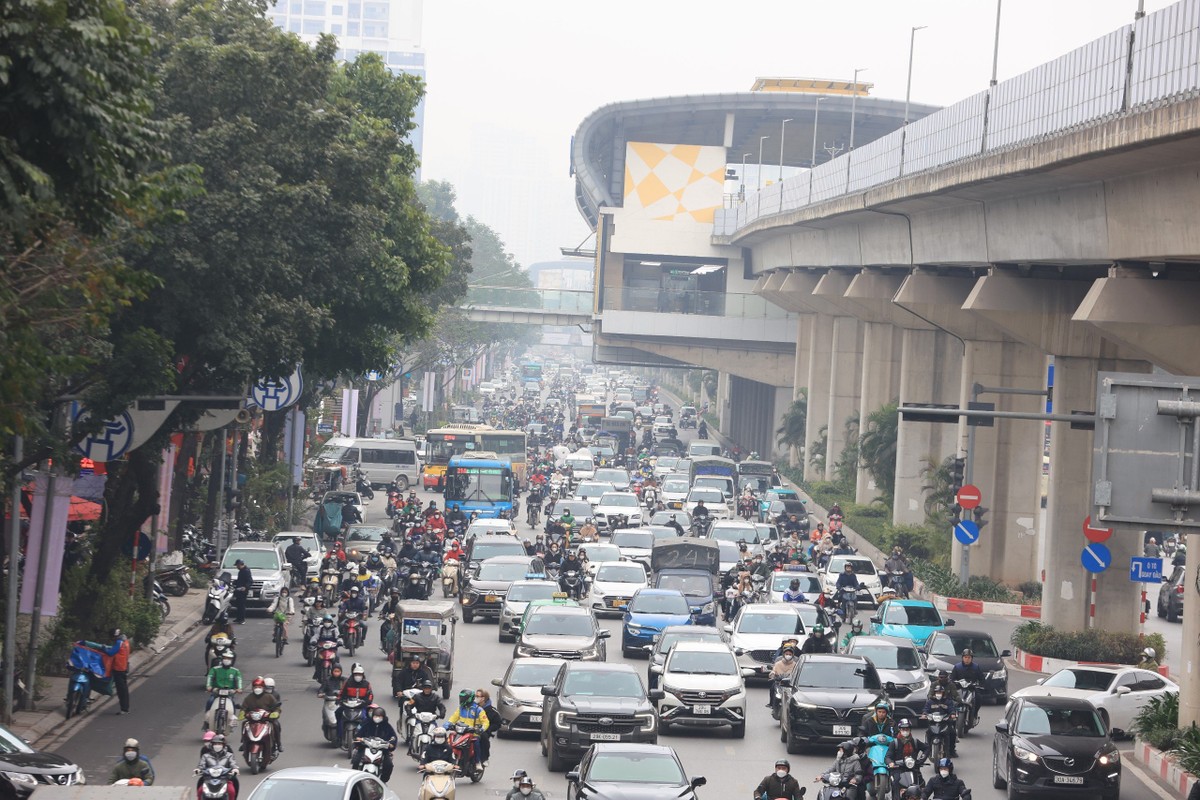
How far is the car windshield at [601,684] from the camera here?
23094 millimetres

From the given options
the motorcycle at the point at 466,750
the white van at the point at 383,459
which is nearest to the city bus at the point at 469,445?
the white van at the point at 383,459

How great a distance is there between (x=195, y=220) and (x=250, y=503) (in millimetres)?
26542

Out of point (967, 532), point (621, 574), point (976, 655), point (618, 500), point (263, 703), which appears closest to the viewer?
point (263, 703)

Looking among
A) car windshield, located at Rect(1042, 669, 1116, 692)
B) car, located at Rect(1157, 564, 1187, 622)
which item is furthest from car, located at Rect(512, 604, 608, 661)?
car, located at Rect(1157, 564, 1187, 622)

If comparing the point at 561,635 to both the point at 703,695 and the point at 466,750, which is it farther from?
the point at 466,750

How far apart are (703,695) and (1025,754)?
5.15 meters

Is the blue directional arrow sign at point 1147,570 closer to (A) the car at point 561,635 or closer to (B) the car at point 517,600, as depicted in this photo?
(A) the car at point 561,635

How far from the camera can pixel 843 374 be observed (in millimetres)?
74125

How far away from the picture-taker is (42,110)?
12.0m

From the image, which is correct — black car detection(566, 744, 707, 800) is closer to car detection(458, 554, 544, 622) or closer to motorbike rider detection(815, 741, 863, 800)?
motorbike rider detection(815, 741, 863, 800)

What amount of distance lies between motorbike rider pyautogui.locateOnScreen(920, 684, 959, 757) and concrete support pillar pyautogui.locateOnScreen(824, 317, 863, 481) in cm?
4943

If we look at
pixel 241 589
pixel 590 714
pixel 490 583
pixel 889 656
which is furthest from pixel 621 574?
pixel 590 714

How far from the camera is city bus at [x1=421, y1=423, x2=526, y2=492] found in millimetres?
68875

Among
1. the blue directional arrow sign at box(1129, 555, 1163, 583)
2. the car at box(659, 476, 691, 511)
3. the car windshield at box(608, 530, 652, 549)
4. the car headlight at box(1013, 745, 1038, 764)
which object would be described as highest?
the blue directional arrow sign at box(1129, 555, 1163, 583)
